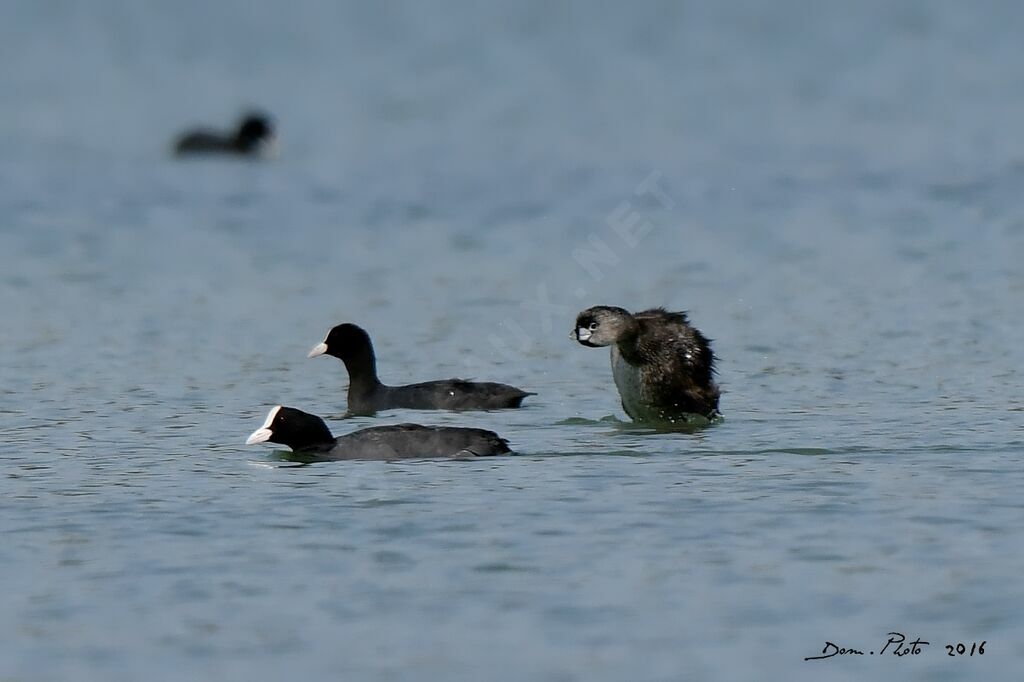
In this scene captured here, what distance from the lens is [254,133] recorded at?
4062 cm

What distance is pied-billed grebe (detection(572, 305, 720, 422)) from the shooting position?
16.3m

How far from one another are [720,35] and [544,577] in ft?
A: 190

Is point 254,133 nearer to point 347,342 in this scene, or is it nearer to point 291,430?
point 347,342

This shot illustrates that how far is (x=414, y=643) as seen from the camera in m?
9.38

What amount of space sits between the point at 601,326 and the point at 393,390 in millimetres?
2171

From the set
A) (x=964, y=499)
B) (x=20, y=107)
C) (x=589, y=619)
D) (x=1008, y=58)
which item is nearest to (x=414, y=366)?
(x=964, y=499)

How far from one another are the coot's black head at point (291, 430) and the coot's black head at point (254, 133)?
26254 mm

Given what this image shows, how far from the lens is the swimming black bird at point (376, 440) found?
46.8 ft

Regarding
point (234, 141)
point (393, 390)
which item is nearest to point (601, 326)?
point (393, 390)

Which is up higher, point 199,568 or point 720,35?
point 720,35

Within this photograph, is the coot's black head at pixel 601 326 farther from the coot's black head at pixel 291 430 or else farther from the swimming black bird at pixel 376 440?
the coot's black head at pixel 291 430

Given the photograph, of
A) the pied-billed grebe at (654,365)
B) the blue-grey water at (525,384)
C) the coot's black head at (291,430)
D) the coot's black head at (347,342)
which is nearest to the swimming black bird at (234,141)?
the blue-grey water at (525,384)

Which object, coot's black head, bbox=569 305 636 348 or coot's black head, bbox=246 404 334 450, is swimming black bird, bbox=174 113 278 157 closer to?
coot's black head, bbox=569 305 636 348

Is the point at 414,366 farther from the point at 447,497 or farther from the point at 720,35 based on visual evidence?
the point at 720,35
